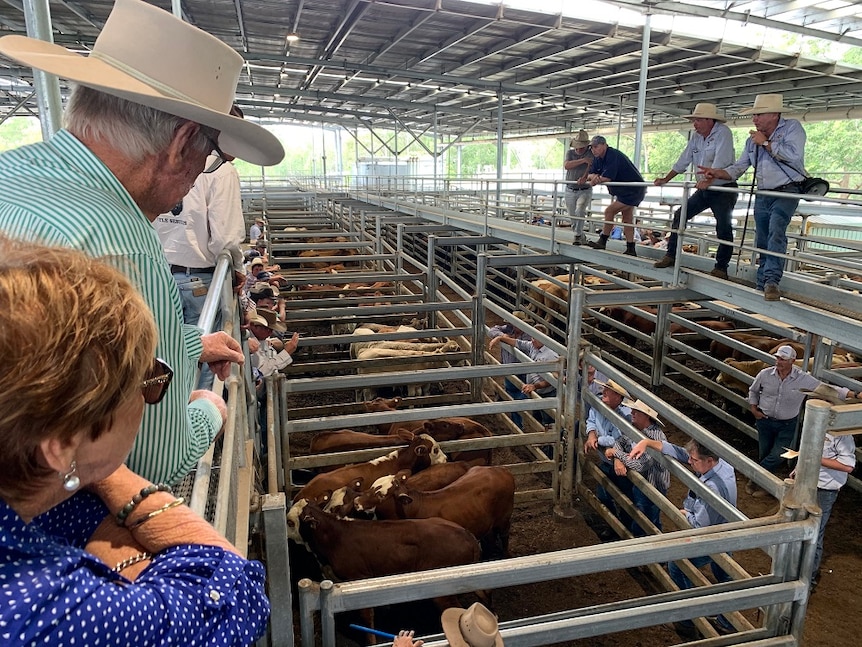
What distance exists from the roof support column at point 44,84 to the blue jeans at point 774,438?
21.4 ft

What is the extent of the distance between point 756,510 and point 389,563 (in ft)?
13.0

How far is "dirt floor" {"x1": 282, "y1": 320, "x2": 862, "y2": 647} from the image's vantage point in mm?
3912

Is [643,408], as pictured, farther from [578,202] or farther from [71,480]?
[578,202]

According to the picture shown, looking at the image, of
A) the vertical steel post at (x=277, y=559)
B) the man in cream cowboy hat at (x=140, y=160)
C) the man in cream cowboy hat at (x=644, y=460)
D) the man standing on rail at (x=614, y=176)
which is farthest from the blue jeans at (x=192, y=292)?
the man standing on rail at (x=614, y=176)

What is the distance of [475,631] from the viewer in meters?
2.03

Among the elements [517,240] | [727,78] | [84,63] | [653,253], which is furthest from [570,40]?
[84,63]

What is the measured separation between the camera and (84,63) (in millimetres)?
1263

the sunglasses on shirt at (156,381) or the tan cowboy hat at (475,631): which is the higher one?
the sunglasses on shirt at (156,381)

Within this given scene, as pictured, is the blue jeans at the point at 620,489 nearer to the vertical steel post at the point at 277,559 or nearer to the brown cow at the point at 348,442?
the brown cow at the point at 348,442

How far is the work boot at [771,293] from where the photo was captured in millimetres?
4934

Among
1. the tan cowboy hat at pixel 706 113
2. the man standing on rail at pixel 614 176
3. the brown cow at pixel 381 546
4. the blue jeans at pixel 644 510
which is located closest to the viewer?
the brown cow at pixel 381 546

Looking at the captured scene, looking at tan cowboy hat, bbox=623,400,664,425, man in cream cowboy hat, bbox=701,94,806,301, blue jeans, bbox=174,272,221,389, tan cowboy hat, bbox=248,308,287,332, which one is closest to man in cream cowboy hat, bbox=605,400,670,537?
tan cowboy hat, bbox=623,400,664,425

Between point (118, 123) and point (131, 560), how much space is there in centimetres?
87

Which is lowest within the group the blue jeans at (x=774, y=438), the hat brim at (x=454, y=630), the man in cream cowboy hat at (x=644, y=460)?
the blue jeans at (x=774, y=438)
